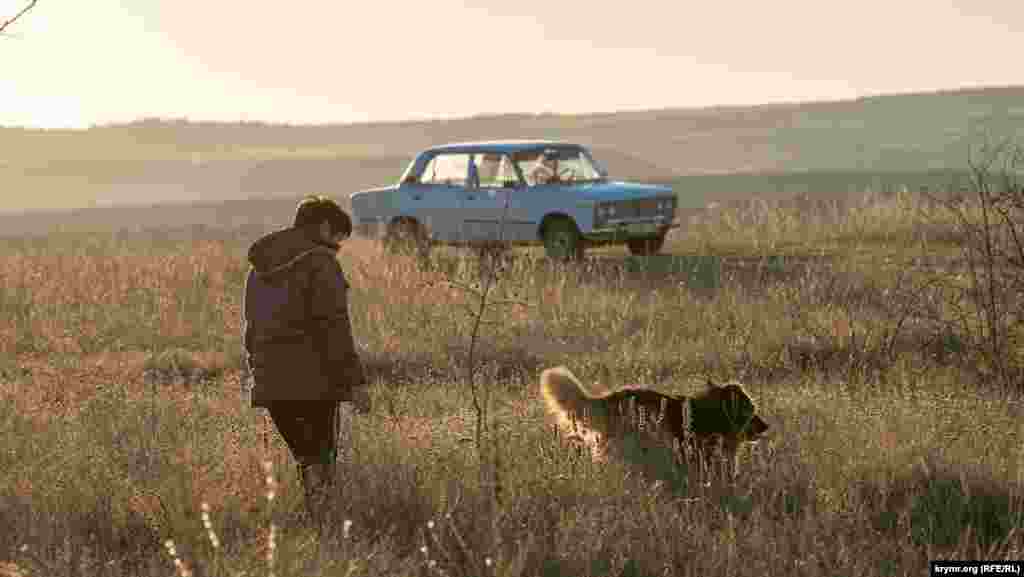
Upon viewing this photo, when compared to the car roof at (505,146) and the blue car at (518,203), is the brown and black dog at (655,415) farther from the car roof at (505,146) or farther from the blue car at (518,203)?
the car roof at (505,146)

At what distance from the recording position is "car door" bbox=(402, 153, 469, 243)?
67.2 ft

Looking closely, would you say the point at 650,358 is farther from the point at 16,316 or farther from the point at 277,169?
the point at 277,169

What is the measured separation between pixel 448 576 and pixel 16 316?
10.8 meters

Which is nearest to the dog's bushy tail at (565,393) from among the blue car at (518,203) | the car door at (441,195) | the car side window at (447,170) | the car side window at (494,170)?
the blue car at (518,203)

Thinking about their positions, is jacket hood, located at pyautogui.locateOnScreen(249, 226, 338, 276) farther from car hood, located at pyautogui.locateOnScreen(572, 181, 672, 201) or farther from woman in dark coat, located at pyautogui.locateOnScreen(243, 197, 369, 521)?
car hood, located at pyautogui.locateOnScreen(572, 181, 672, 201)

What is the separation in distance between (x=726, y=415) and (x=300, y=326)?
2329 millimetres

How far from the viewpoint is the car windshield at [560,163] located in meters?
19.9

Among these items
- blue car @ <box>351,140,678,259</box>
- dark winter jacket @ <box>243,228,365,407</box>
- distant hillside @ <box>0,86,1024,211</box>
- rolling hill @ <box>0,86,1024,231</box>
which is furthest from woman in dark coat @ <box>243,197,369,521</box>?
distant hillside @ <box>0,86,1024,211</box>

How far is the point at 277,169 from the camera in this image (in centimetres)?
9675

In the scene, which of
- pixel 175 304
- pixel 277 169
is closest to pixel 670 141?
pixel 277 169

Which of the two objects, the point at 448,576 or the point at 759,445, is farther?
the point at 759,445

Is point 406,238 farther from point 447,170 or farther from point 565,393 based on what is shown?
point 565,393

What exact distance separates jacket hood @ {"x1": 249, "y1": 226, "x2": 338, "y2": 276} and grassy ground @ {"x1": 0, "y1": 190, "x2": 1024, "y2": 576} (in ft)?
3.21

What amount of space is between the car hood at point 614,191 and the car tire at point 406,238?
2.28m
